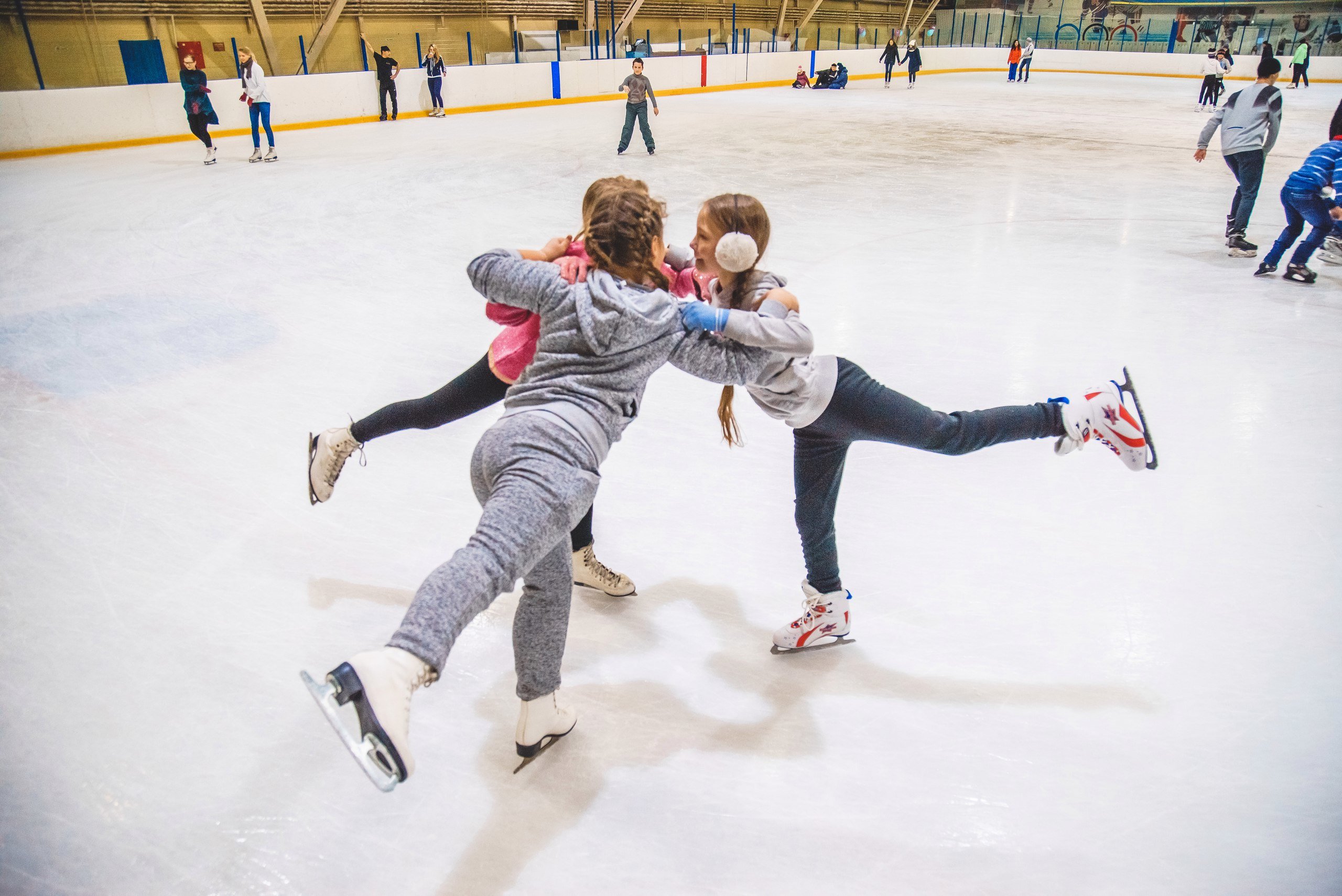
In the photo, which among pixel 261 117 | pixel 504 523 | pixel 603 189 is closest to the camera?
pixel 504 523

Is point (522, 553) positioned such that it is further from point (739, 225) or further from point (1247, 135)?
point (1247, 135)

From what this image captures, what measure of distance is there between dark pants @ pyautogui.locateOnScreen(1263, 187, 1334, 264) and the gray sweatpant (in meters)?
4.58

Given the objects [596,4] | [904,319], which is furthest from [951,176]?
[596,4]

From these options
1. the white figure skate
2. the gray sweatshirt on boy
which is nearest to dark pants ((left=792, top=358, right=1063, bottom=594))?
the white figure skate

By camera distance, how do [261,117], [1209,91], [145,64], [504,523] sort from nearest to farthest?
[504,523]
[261,117]
[145,64]
[1209,91]

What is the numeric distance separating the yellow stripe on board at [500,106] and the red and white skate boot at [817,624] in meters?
10.7

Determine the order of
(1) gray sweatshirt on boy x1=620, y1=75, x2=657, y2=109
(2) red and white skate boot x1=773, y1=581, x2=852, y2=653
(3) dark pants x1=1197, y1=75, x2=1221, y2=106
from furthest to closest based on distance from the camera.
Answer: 1. (3) dark pants x1=1197, y1=75, x2=1221, y2=106
2. (1) gray sweatshirt on boy x1=620, y1=75, x2=657, y2=109
3. (2) red and white skate boot x1=773, y1=581, x2=852, y2=653

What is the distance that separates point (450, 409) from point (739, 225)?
34.4 inches

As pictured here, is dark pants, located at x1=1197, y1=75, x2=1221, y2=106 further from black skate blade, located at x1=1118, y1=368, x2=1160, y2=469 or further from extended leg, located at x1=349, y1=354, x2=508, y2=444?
extended leg, located at x1=349, y1=354, x2=508, y2=444

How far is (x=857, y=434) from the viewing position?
1573 millimetres

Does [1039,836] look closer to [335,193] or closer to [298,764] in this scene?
[298,764]

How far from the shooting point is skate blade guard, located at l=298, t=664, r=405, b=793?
0.96 meters

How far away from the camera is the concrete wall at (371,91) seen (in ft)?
29.5

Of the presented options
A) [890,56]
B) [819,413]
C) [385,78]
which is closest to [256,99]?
[385,78]
